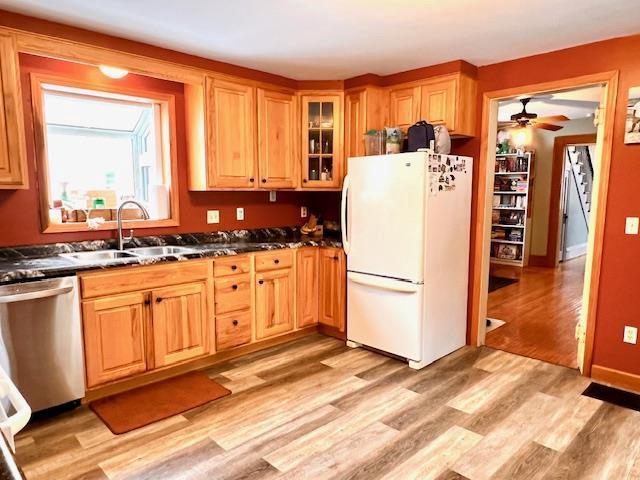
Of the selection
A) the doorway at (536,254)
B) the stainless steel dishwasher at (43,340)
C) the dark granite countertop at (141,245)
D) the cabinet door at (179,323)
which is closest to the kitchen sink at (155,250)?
the dark granite countertop at (141,245)

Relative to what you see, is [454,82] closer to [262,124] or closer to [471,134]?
[471,134]

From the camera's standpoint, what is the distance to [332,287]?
3727mm

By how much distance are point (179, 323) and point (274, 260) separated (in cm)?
91

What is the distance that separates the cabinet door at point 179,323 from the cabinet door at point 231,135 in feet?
3.09

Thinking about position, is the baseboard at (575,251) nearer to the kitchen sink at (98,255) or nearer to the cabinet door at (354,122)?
the cabinet door at (354,122)

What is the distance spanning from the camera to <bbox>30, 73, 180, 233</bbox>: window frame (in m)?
2.81

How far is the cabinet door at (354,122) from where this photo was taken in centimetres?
368

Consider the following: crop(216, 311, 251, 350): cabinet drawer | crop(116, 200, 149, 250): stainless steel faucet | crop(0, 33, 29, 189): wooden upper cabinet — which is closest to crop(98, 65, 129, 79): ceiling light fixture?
crop(0, 33, 29, 189): wooden upper cabinet

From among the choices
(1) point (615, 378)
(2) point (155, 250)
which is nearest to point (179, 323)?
(2) point (155, 250)

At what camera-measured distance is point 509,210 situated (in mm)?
7312

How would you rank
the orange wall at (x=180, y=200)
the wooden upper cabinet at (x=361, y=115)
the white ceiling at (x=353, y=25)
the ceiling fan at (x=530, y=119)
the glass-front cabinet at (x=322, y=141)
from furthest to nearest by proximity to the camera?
the ceiling fan at (x=530, y=119) → the glass-front cabinet at (x=322, y=141) → the wooden upper cabinet at (x=361, y=115) → the orange wall at (x=180, y=200) → the white ceiling at (x=353, y=25)

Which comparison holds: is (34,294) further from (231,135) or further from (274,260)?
(231,135)

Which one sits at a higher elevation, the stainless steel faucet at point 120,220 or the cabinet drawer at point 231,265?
the stainless steel faucet at point 120,220

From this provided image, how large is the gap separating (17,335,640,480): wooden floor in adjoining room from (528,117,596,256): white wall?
4.60m
